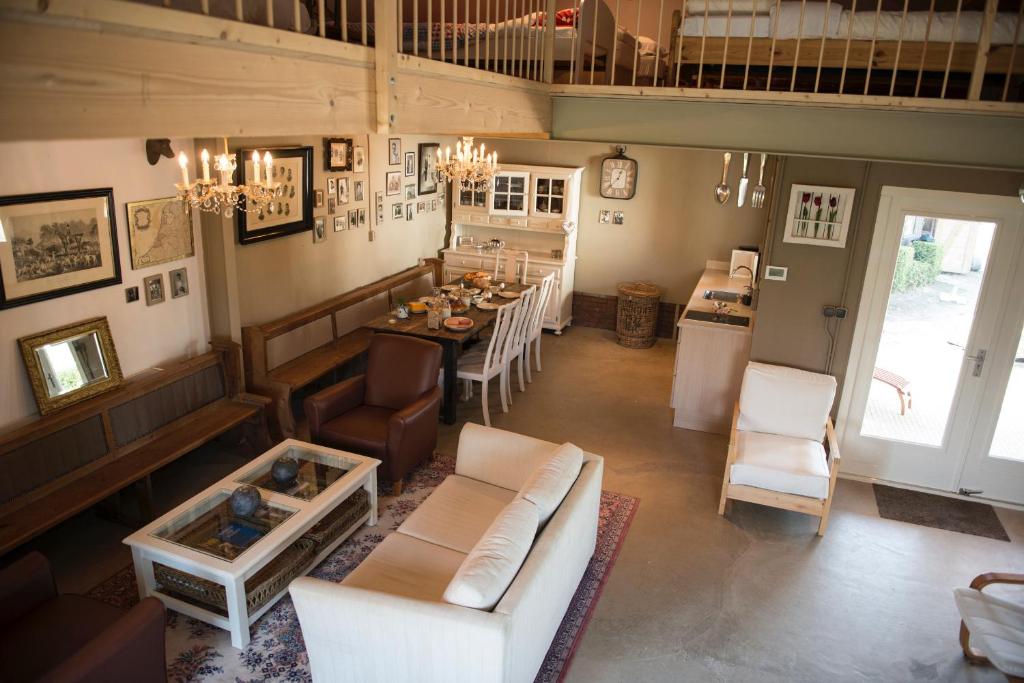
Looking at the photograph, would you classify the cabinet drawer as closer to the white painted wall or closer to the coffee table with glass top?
the white painted wall

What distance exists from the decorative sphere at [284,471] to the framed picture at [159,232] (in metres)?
1.66

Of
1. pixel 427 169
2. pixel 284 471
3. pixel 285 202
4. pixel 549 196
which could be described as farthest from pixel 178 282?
pixel 549 196

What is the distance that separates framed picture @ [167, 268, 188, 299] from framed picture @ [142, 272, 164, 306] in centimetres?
8

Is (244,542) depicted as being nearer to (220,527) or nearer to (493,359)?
(220,527)

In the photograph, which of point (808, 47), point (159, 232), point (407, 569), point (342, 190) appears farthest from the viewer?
point (342, 190)

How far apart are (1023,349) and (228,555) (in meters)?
5.06

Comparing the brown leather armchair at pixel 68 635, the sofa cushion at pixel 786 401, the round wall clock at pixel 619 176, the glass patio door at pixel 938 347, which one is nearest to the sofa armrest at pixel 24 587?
the brown leather armchair at pixel 68 635

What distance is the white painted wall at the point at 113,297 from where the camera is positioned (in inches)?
144

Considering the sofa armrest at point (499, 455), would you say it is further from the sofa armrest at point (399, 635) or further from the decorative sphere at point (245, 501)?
the sofa armrest at point (399, 635)

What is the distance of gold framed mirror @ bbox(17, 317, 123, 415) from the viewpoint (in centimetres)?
377

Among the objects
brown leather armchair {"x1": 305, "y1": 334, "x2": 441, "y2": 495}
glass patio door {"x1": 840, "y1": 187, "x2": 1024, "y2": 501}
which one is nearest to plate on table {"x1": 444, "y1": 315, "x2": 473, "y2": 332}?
brown leather armchair {"x1": 305, "y1": 334, "x2": 441, "y2": 495}

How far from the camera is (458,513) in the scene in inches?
146

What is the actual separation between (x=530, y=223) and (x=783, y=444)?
14.0ft

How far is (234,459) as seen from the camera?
4949 mm
